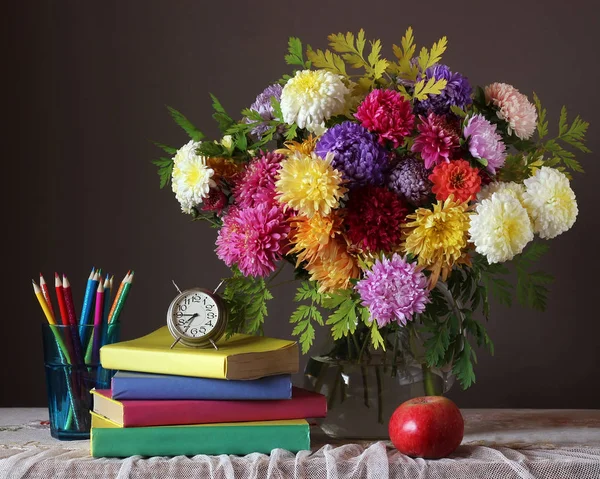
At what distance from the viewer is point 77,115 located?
158 cm

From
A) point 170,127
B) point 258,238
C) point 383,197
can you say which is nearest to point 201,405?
point 258,238

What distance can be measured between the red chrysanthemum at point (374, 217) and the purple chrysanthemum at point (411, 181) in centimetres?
1

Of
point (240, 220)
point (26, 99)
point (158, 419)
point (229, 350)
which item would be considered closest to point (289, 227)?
point (240, 220)

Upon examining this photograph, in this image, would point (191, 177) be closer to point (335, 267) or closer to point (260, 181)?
point (260, 181)

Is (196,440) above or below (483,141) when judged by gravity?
below

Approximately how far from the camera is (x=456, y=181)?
101cm

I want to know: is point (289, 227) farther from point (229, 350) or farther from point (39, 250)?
point (39, 250)

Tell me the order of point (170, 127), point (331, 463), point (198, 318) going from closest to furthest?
point (331, 463)
point (198, 318)
point (170, 127)

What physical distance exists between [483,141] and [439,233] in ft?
0.42

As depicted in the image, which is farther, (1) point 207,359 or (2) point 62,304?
(2) point 62,304

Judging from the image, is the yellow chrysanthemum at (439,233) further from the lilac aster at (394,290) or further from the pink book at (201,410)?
the pink book at (201,410)

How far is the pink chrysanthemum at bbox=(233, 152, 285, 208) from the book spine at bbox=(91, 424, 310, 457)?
0.94ft

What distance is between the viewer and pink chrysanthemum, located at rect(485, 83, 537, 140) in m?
1.09

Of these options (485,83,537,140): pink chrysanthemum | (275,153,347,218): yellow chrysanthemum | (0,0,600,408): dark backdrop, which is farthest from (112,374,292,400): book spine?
(0,0,600,408): dark backdrop
